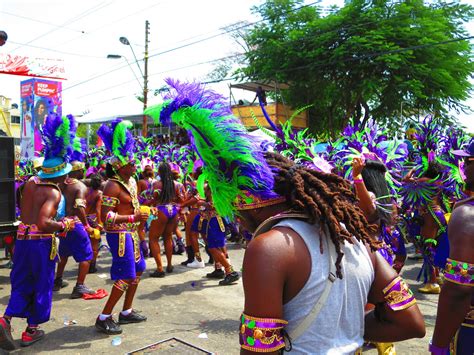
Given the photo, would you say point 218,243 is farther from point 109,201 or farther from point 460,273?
point 460,273

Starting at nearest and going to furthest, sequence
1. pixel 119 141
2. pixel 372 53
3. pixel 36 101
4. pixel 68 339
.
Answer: pixel 68 339
pixel 119 141
pixel 372 53
pixel 36 101

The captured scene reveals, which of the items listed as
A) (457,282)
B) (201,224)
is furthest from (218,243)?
(457,282)

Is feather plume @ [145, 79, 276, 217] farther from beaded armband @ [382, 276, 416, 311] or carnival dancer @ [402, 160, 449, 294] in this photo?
carnival dancer @ [402, 160, 449, 294]

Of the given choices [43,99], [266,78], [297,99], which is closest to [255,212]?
[266,78]

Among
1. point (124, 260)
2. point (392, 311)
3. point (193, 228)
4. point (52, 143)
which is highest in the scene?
point (52, 143)

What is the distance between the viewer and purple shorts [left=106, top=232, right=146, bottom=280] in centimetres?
493

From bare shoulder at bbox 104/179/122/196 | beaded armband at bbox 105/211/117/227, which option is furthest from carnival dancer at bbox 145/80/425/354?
bare shoulder at bbox 104/179/122/196

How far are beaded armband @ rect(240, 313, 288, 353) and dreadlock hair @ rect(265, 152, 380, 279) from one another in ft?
1.08

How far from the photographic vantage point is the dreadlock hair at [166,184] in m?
7.68

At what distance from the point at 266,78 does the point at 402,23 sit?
639 cm

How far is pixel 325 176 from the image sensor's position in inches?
73.9

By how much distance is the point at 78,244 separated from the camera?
6457 mm

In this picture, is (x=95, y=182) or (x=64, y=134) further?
(x=95, y=182)

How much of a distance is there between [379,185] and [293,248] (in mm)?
2506
